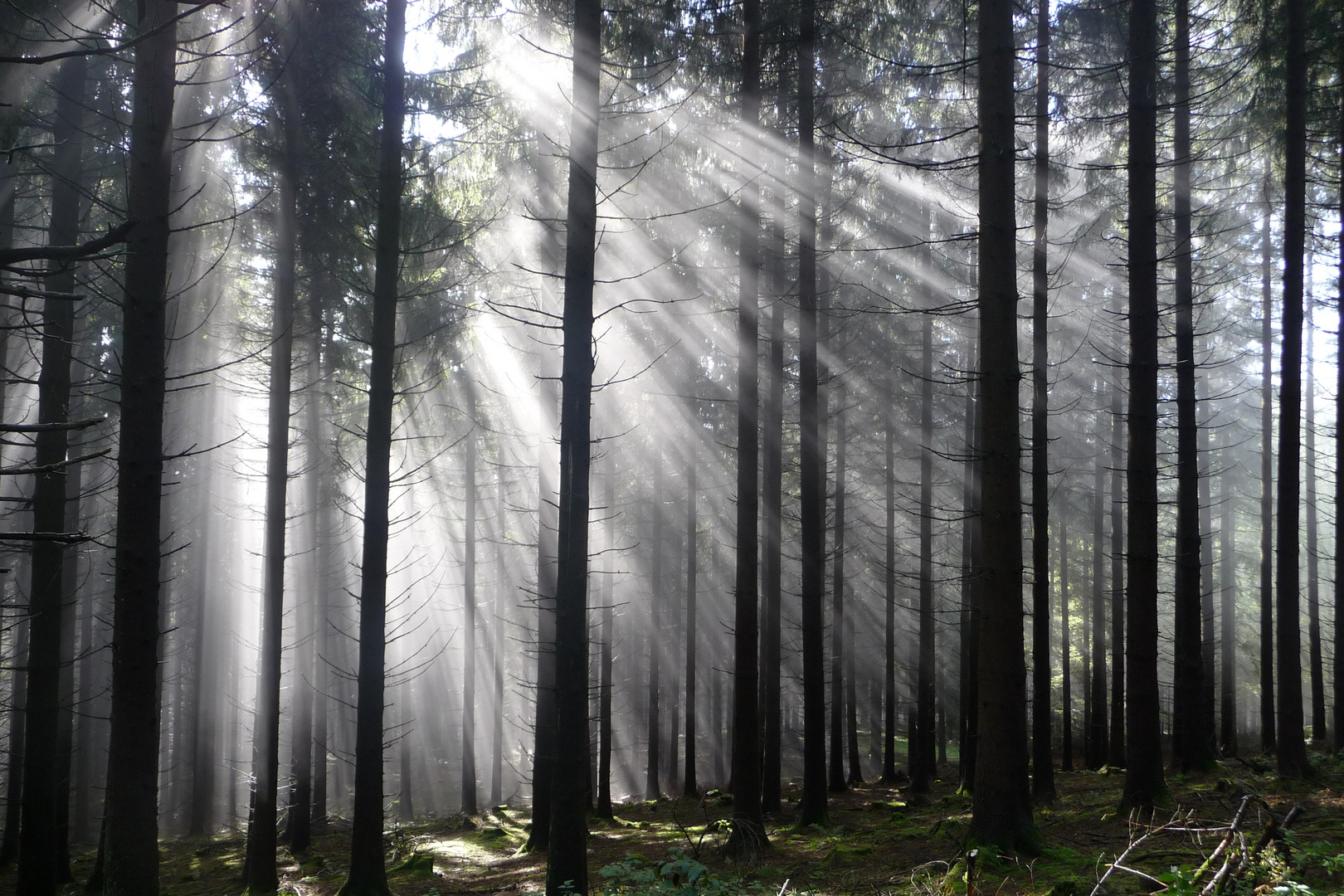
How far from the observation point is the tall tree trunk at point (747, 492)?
9812mm

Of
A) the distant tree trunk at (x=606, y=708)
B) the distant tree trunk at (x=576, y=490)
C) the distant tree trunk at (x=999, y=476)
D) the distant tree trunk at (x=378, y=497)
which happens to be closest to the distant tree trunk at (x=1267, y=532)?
the distant tree trunk at (x=999, y=476)

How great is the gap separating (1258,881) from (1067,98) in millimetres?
12285

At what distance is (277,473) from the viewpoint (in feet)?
34.4

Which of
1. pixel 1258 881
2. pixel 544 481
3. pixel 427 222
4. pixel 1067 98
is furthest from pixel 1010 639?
pixel 1067 98

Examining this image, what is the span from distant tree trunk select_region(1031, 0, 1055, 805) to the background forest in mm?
96

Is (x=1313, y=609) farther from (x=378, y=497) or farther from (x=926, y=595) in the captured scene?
(x=378, y=497)

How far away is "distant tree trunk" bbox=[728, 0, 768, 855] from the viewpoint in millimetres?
9797

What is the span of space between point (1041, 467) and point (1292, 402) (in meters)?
3.22

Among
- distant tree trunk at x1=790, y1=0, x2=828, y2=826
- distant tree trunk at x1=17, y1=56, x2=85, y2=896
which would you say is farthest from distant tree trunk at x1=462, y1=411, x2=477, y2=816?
distant tree trunk at x1=790, y1=0, x2=828, y2=826

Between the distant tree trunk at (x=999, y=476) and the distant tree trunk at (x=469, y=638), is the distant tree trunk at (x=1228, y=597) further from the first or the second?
the distant tree trunk at (x=469, y=638)

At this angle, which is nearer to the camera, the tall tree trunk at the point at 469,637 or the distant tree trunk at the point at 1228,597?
the tall tree trunk at the point at 469,637

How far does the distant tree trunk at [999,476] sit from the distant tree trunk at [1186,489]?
550 cm

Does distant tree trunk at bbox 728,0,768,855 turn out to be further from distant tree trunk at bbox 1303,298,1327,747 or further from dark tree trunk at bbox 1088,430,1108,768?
dark tree trunk at bbox 1088,430,1108,768

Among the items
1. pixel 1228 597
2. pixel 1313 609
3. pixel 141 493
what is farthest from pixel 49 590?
pixel 1228 597
